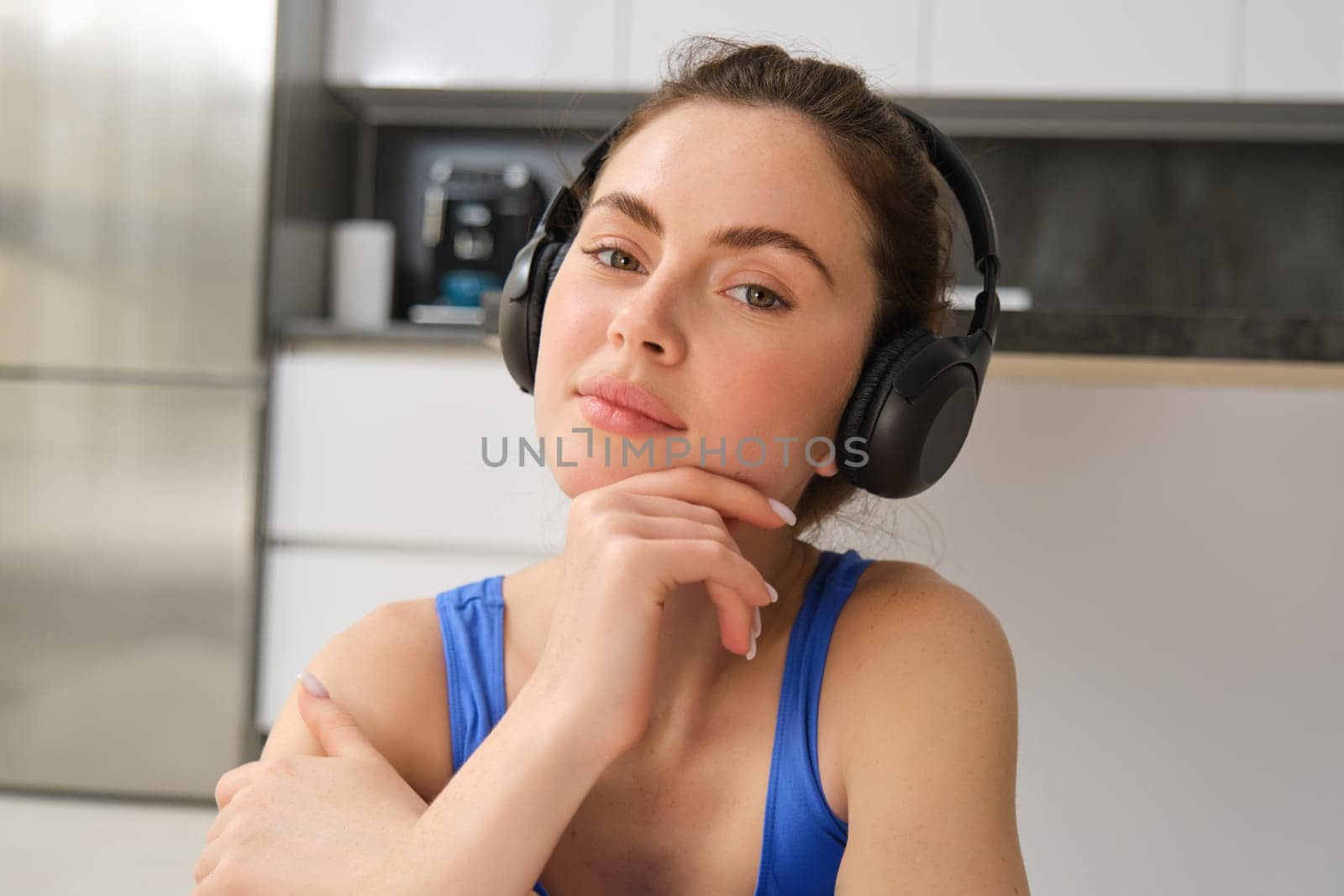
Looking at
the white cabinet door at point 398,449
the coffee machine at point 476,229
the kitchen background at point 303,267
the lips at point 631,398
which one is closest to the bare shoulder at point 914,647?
the lips at point 631,398

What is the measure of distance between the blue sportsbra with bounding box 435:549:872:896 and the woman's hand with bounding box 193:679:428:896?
106mm

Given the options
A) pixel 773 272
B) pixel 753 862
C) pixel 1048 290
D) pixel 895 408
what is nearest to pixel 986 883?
pixel 753 862

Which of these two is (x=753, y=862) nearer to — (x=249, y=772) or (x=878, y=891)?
(x=878, y=891)

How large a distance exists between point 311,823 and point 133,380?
79.1 inches

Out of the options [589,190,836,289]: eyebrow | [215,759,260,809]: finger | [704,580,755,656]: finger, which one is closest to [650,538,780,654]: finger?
[704,580,755,656]: finger

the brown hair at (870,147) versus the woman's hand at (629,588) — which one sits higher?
the brown hair at (870,147)

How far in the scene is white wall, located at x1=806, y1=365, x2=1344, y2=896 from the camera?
3.36 feet

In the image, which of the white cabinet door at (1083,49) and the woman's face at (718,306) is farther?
the white cabinet door at (1083,49)

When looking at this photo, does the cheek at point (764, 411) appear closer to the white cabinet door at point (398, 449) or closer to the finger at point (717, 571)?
the finger at point (717, 571)

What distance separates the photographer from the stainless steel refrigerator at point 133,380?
2.41 m

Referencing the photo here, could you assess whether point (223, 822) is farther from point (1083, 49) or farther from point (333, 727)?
point (1083, 49)

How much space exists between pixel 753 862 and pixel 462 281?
228 centimetres

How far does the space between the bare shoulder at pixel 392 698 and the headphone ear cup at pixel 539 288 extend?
0.24 metres

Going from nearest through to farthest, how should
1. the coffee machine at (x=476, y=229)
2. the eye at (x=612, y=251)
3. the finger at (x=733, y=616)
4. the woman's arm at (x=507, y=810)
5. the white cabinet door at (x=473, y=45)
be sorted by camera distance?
the woman's arm at (x=507, y=810), the finger at (x=733, y=616), the eye at (x=612, y=251), the white cabinet door at (x=473, y=45), the coffee machine at (x=476, y=229)
